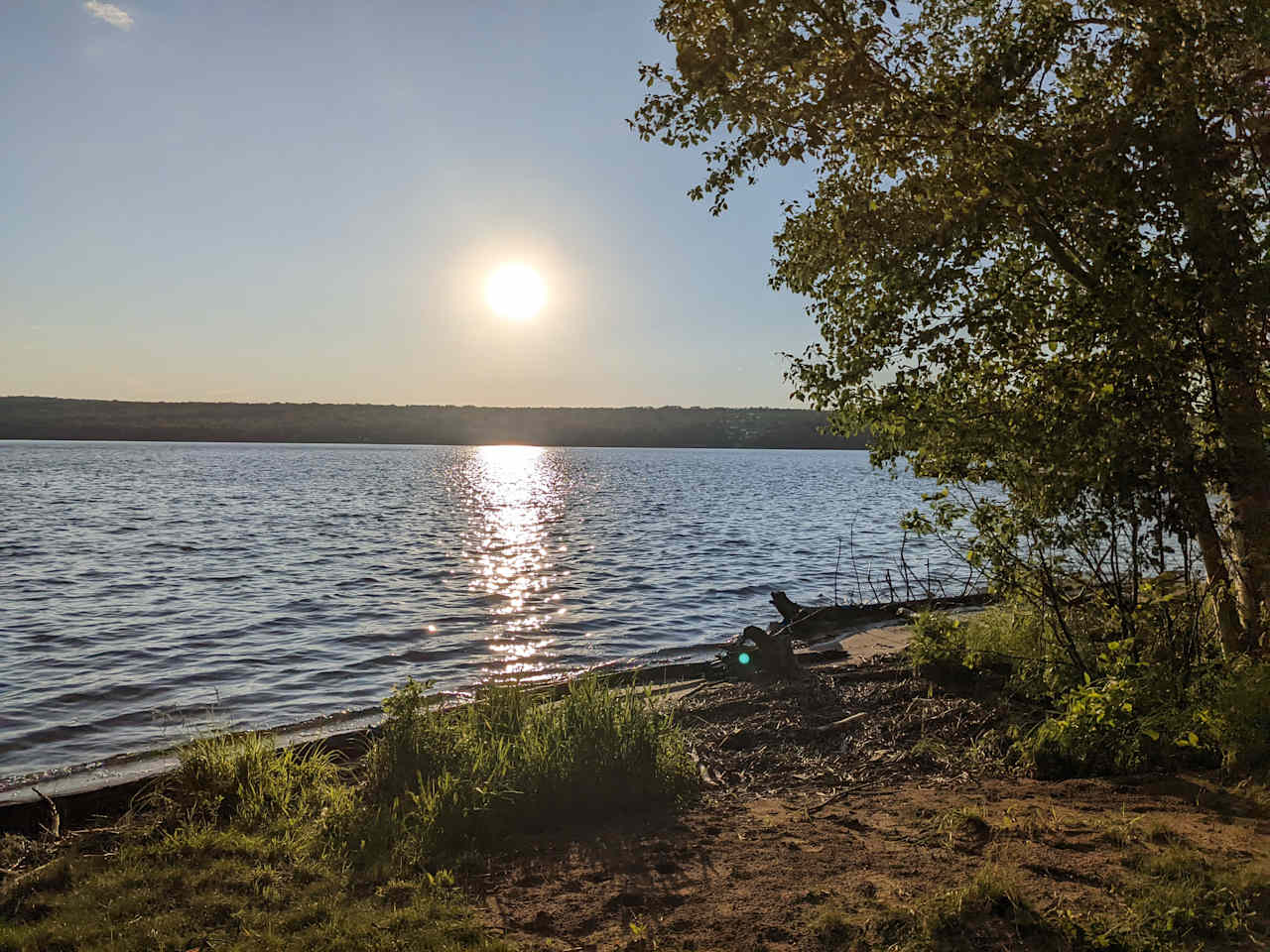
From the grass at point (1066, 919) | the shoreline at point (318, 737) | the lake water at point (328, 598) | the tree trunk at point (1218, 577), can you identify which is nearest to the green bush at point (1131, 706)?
the tree trunk at point (1218, 577)

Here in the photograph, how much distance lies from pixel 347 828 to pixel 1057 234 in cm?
788

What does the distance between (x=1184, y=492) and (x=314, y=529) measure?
37.7 m

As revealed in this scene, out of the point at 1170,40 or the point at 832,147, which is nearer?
the point at 1170,40

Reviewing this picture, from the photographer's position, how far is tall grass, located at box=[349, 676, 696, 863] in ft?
24.4

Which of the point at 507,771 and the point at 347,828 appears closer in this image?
the point at 347,828

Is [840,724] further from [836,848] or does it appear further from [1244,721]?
[1244,721]

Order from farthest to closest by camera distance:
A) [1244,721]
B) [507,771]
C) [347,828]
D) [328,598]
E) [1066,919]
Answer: [328,598], [507,771], [347,828], [1244,721], [1066,919]

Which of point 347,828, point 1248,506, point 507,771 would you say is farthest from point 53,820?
point 1248,506

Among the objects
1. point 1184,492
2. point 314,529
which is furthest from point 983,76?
point 314,529

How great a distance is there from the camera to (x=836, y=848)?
683 centimetres

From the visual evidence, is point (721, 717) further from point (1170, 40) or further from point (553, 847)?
point (1170, 40)

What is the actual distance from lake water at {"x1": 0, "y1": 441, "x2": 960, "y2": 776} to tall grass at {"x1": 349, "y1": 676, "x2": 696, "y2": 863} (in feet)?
18.1

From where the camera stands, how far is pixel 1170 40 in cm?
708

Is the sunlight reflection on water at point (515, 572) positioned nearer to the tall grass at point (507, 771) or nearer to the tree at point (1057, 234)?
the tall grass at point (507, 771)
